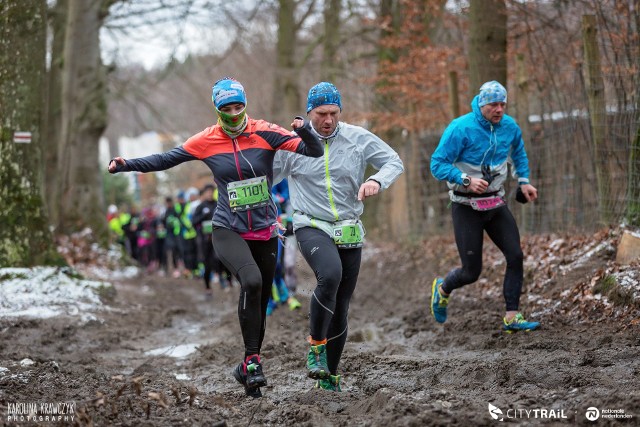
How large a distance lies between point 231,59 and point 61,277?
3111 centimetres

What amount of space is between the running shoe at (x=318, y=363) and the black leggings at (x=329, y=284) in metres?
0.08

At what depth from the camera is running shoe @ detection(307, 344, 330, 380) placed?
20.2ft

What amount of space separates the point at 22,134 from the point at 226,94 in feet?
20.5

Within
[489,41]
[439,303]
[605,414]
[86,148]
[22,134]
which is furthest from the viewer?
[86,148]

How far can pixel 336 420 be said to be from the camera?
5.14 metres

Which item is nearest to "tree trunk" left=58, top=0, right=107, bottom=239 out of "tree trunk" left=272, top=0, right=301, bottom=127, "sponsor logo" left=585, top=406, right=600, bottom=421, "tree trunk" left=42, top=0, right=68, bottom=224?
"tree trunk" left=42, top=0, right=68, bottom=224

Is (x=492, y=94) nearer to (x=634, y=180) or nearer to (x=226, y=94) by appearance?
(x=634, y=180)

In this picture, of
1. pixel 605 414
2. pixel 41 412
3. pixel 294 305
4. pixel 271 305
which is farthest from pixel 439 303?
A: pixel 41 412

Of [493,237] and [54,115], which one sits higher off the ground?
[54,115]

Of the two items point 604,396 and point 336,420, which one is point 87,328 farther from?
point 604,396

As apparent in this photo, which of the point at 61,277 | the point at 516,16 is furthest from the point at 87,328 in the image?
the point at 516,16

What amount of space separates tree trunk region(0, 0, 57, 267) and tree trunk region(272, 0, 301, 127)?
12.1 metres

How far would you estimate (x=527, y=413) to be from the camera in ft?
15.4

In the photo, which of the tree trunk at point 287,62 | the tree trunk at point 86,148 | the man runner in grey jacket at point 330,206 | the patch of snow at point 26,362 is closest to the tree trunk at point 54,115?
the tree trunk at point 86,148
